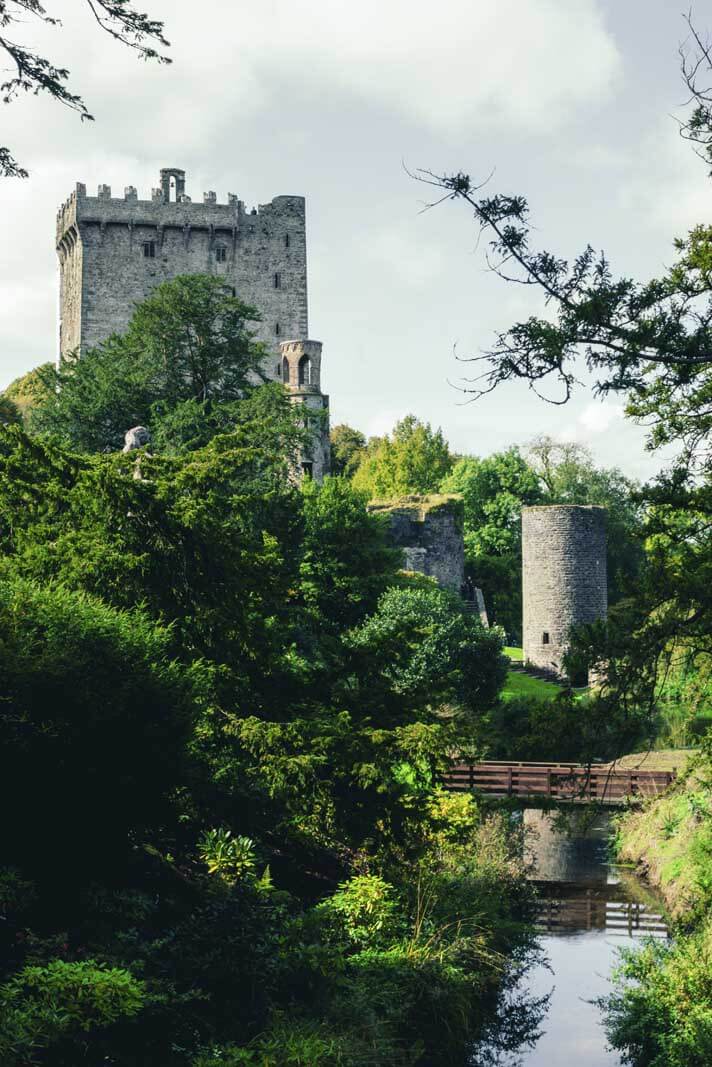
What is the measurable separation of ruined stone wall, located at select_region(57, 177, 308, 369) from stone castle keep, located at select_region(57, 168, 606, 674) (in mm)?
39

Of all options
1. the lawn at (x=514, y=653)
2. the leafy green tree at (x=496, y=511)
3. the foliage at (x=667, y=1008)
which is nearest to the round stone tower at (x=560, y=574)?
the lawn at (x=514, y=653)

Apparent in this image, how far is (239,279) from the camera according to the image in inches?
2018

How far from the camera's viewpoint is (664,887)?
1945 centimetres

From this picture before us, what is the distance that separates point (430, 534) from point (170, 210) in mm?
18263

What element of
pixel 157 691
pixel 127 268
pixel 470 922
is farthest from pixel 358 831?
pixel 127 268

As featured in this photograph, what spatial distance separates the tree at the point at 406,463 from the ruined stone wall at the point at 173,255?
43.7ft

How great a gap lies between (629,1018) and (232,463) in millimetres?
8123

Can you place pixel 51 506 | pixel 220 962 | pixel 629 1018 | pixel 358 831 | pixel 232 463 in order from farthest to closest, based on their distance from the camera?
pixel 232 463 → pixel 51 506 → pixel 358 831 → pixel 629 1018 → pixel 220 962

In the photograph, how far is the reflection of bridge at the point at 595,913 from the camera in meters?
18.5

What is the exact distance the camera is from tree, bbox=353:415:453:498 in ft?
208

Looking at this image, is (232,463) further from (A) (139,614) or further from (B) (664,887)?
(B) (664,887)

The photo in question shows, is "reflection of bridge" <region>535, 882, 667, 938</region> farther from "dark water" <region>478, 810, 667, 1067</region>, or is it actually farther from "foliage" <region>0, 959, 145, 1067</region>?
"foliage" <region>0, 959, 145, 1067</region>

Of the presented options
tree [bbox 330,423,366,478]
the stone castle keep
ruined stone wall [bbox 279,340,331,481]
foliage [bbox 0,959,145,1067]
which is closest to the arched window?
ruined stone wall [bbox 279,340,331,481]

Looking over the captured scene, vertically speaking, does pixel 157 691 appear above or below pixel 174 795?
above
